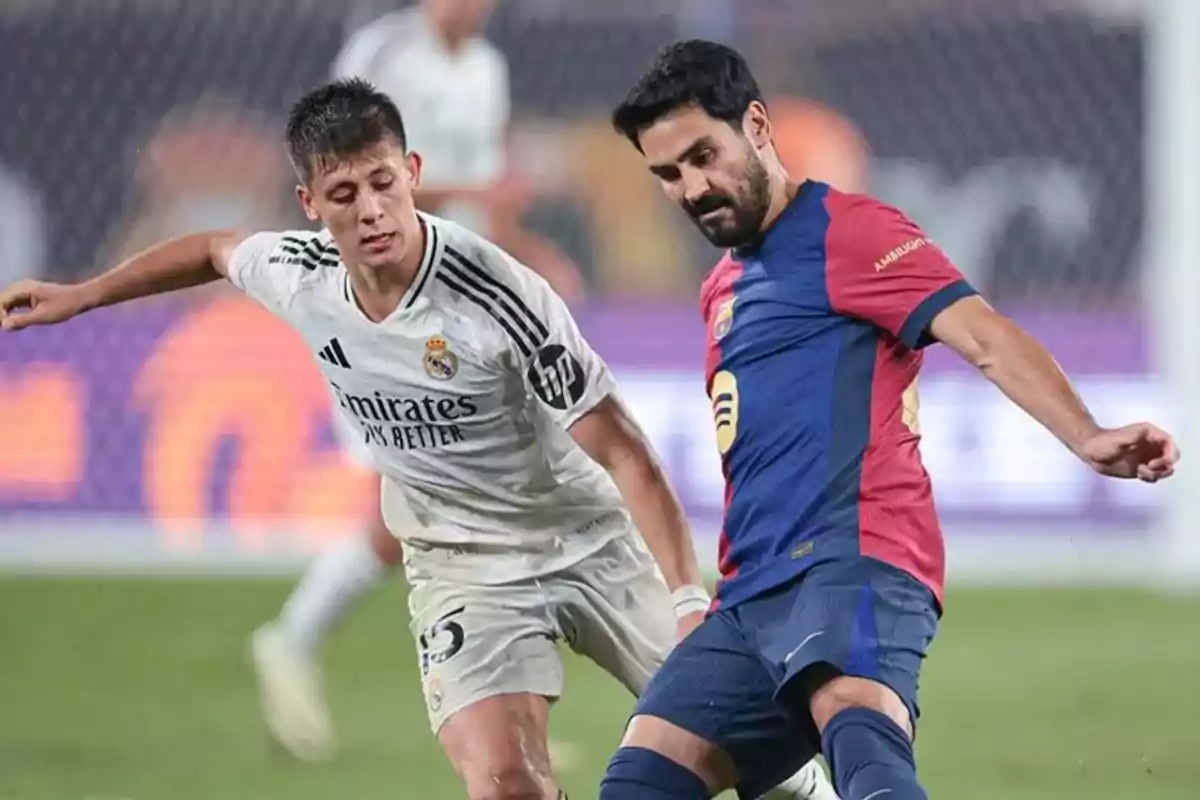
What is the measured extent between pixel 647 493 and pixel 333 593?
252 cm

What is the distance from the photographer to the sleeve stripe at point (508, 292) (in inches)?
180

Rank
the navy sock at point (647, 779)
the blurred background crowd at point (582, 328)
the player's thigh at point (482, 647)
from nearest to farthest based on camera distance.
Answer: the navy sock at point (647, 779) < the player's thigh at point (482, 647) < the blurred background crowd at point (582, 328)

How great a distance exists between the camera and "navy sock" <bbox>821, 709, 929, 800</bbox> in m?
3.61

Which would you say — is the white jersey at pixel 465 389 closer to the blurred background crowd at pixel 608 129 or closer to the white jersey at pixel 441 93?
the white jersey at pixel 441 93

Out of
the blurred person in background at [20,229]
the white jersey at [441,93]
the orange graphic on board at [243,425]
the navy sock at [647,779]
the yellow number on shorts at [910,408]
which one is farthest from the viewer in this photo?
the blurred person in background at [20,229]

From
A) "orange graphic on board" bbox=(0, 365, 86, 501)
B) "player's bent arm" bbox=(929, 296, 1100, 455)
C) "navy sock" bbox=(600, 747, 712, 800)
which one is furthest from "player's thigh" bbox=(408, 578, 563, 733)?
"orange graphic on board" bbox=(0, 365, 86, 501)

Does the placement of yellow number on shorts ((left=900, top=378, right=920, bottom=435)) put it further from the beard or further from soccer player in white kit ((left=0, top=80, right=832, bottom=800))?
soccer player in white kit ((left=0, top=80, right=832, bottom=800))

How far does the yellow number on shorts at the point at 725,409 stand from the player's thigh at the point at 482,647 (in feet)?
2.55

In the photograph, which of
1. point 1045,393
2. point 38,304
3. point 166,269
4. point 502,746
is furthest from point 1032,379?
point 38,304

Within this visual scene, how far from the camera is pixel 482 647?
4672mm

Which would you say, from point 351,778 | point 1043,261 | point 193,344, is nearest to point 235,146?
point 193,344

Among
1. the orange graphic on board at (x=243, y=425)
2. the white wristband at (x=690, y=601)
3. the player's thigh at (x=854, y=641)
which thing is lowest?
the player's thigh at (x=854, y=641)

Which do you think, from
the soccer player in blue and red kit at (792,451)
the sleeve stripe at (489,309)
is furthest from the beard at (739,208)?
the sleeve stripe at (489,309)

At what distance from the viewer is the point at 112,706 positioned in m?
7.59
